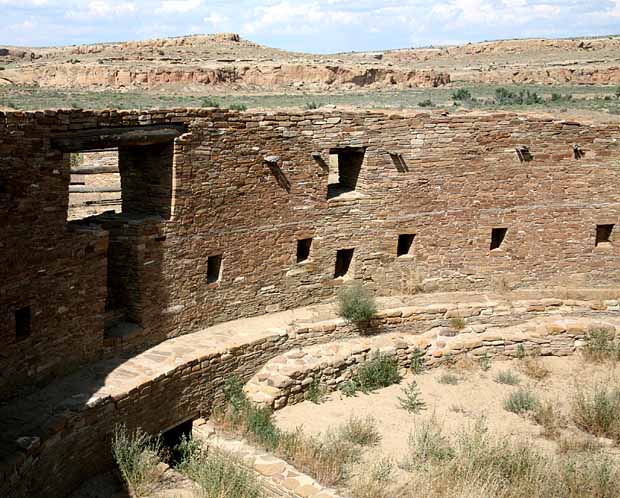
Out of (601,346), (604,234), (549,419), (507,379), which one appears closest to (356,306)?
(507,379)

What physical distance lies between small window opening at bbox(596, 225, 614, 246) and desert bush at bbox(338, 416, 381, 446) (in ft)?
24.6

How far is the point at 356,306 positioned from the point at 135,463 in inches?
206

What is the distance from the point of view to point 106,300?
Result: 10.5 m

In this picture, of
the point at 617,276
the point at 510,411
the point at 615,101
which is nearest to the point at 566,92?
the point at 615,101

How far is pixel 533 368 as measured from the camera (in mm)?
12953

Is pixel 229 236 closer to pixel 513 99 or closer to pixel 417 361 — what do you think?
pixel 417 361

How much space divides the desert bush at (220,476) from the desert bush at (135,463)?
A: 0.50 meters

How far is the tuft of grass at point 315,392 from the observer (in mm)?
11508

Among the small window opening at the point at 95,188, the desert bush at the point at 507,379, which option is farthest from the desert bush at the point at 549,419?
the small window opening at the point at 95,188

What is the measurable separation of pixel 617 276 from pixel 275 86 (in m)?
34.2

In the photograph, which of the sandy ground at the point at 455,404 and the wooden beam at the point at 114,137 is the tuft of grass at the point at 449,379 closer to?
the sandy ground at the point at 455,404

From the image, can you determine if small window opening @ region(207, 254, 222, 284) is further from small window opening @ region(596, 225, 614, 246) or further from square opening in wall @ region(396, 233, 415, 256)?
small window opening @ region(596, 225, 614, 246)

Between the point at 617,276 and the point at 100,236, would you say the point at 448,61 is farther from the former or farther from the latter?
the point at 100,236

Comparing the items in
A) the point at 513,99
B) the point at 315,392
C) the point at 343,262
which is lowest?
the point at 315,392
